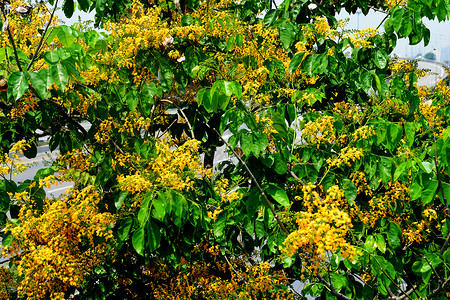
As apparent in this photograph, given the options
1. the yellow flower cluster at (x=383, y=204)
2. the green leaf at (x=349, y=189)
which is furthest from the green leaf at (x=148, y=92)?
the yellow flower cluster at (x=383, y=204)

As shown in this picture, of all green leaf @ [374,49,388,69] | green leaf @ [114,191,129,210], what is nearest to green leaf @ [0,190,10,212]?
green leaf @ [114,191,129,210]

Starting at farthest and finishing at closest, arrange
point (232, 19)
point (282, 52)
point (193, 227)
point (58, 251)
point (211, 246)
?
point (282, 52)
point (232, 19)
point (211, 246)
point (193, 227)
point (58, 251)

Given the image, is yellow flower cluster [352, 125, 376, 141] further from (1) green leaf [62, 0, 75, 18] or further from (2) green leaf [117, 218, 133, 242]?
(1) green leaf [62, 0, 75, 18]

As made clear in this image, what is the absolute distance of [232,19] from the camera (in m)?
3.04

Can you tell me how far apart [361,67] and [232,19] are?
942 mm

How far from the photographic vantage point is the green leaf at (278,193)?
217 centimetres

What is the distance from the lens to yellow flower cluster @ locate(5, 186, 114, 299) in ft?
7.12

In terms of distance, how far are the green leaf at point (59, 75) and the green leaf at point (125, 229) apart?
793 millimetres

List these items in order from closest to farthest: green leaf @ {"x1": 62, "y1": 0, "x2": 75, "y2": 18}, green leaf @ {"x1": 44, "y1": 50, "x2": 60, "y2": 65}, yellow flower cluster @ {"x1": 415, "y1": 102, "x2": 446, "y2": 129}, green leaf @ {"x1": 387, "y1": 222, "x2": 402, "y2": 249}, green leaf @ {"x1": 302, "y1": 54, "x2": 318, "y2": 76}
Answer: green leaf @ {"x1": 44, "y1": 50, "x2": 60, "y2": 65} < green leaf @ {"x1": 387, "y1": 222, "x2": 402, "y2": 249} < green leaf @ {"x1": 302, "y1": 54, "x2": 318, "y2": 76} < yellow flower cluster @ {"x1": 415, "y1": 102, "x2": 446, "y2": 129} < green leaf @ {"x1": 62, "y1": 0, "x2": 75, "y2": 18}

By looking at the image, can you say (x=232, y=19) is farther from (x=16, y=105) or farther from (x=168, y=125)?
(x=16, y=105)

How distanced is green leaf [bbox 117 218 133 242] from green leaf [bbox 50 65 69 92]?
2.60 ft

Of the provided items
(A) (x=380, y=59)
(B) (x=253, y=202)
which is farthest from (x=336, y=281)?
(A) (x=380, y=59)

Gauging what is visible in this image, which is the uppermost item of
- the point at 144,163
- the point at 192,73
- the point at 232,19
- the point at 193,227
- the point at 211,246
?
the point at 232,19

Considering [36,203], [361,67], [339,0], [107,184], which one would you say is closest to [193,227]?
[107,184]
